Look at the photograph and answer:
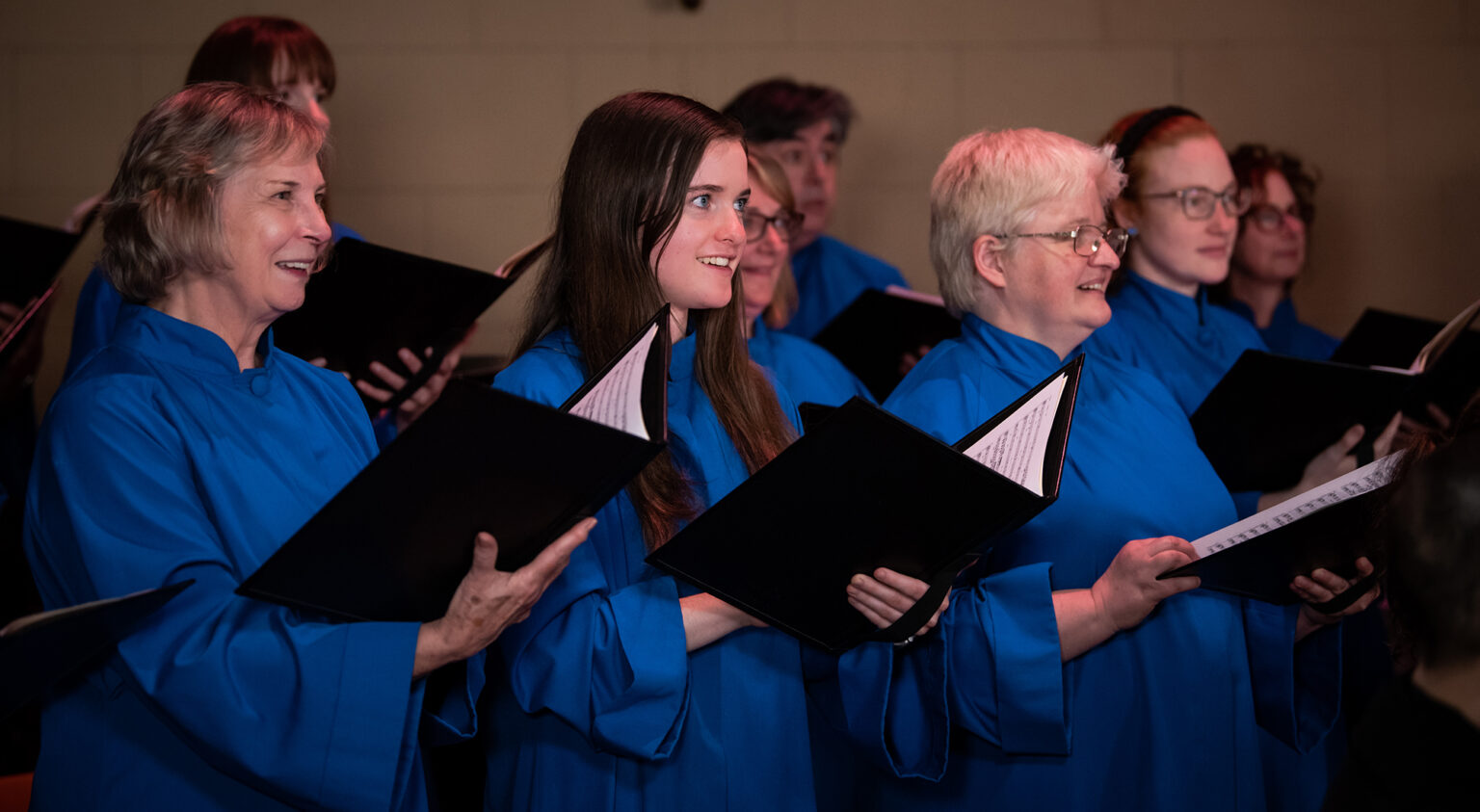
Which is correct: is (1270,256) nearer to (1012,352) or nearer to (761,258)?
(761,258)

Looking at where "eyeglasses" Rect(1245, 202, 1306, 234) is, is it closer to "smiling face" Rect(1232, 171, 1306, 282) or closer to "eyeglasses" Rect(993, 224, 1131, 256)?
"smiling face" Rect(1232, 171, 1306, 282)

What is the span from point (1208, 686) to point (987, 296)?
0.74 m

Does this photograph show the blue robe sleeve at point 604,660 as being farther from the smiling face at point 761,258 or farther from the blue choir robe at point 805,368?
the smiling face at point 761,258

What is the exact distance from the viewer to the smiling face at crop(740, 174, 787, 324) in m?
3.17

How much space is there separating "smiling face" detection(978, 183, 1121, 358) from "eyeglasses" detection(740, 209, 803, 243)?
0.93 m

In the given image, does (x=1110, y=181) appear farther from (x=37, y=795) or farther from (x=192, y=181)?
(x=37, y=795)

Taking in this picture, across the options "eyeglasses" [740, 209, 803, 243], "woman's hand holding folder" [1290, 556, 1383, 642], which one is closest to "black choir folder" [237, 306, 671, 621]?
"woman's hand holding folder" [1290, 556, 1383, 642]

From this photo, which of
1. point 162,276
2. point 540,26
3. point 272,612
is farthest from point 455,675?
point 540,26

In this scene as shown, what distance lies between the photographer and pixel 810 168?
388cm

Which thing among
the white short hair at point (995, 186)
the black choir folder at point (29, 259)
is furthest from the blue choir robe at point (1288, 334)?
the black choir folder at point (29, 259)

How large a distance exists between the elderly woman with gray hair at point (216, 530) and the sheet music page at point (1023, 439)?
1.81ft

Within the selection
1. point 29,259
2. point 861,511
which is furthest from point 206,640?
point 29,259

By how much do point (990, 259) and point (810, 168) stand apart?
168cm

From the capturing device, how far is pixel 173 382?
1.66 meters
